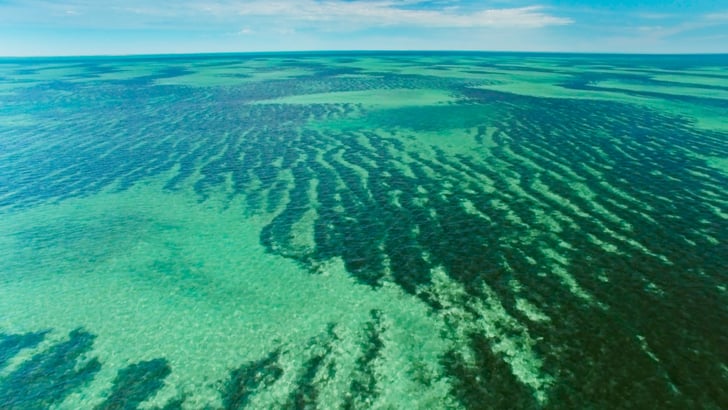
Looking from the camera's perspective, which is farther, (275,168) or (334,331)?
(275,168)

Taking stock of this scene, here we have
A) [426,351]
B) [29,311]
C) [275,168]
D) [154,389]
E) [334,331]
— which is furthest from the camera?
[275,168]

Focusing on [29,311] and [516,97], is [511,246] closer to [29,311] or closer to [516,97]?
[29,311]

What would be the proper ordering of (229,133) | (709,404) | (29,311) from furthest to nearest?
(229,133) → (29,311) → (709,404)

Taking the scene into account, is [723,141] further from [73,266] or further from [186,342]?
[73,266]

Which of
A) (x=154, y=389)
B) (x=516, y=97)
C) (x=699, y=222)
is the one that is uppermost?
(x=516, y=97)

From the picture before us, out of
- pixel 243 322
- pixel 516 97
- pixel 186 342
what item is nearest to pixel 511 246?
pixel 243 322

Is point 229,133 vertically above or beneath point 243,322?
above
